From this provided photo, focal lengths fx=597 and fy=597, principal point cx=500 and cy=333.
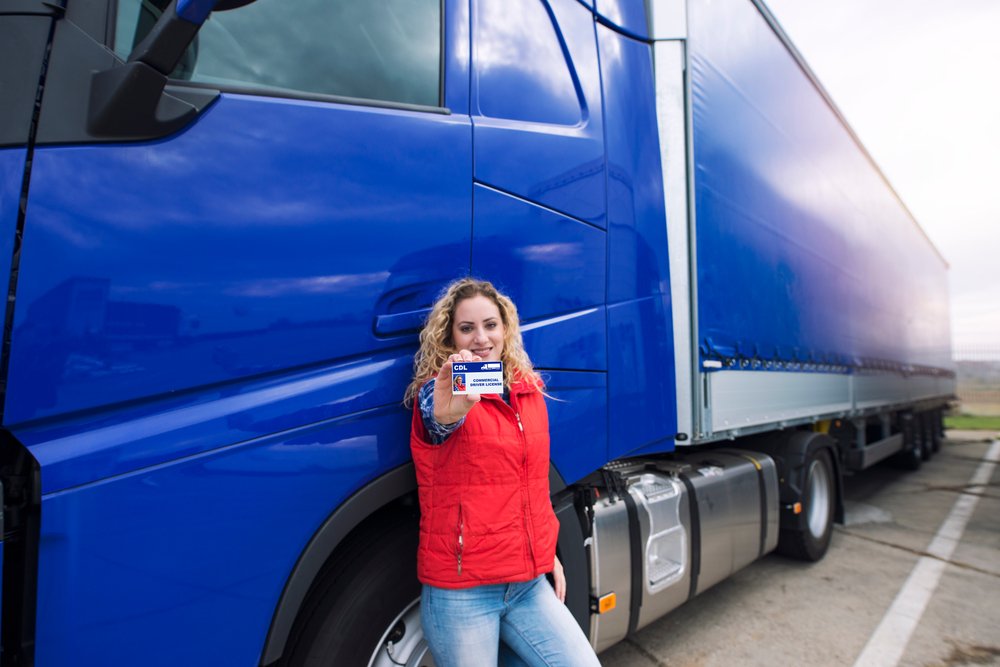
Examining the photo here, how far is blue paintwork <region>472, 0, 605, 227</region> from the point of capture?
78.5 inches

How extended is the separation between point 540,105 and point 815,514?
4303mm

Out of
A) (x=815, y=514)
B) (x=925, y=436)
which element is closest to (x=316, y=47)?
(x=815, y=514)

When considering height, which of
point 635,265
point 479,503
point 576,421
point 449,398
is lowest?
point 479,503

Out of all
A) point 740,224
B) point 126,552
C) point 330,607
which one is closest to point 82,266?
point 126,552

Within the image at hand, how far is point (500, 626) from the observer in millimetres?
1743

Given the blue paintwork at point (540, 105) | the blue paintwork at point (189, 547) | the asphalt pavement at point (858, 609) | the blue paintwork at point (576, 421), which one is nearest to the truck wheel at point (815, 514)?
the asphalt pavement at point (858, 609)

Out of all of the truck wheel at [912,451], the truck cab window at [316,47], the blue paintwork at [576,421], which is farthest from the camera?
the truck wheel at [912,451]

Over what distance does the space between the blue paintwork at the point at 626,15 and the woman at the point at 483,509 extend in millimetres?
1607

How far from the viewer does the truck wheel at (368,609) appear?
1.63 meters

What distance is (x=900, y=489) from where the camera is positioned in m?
8.23

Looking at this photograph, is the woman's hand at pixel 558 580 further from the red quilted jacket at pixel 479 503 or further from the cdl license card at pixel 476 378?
the cdl license card at pixel 476 378

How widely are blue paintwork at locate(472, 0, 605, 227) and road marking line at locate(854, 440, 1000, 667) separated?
2.81m

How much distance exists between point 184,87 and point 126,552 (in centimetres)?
105

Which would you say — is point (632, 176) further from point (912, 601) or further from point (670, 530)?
point (912, 601)
